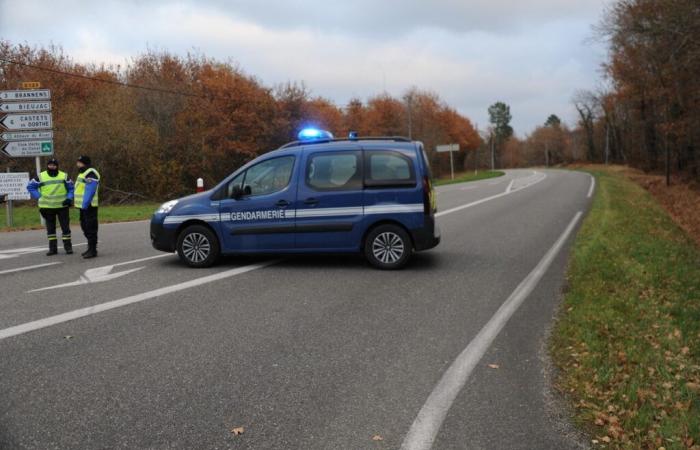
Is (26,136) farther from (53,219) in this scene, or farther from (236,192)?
(236,192)

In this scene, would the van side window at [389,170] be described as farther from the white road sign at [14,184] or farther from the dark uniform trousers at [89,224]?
the white road sign at [14,184]

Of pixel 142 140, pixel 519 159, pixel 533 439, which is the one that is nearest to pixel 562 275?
pixel 533 439

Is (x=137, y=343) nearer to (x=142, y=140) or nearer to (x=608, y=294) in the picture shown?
(x=608, y=294)

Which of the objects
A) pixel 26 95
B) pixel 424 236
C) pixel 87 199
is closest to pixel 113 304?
pixel 87 199

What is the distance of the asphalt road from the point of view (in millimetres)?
3320

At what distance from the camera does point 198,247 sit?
8125 mm

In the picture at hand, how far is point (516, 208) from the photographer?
58.1 ft

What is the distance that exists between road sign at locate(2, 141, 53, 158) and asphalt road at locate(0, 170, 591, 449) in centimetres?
988

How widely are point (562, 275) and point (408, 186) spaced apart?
2.52 metres

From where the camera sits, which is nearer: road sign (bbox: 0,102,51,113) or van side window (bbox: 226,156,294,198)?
van side window (bbox: 226,156,294,198)

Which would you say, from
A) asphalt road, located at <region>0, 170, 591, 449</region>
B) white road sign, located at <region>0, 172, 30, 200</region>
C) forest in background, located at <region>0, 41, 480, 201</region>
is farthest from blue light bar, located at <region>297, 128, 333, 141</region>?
forest in background, located at <region>0, 41, 480, 201</region>

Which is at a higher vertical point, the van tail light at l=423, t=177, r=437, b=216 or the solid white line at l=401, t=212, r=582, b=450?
the van tail light at l=423, t=177, r=437, b=216

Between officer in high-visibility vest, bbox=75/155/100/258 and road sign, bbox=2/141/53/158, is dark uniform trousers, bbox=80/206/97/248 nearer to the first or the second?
officer in high-visibility vest, bbox=75/155/100/258

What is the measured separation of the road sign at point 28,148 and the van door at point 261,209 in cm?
1142
